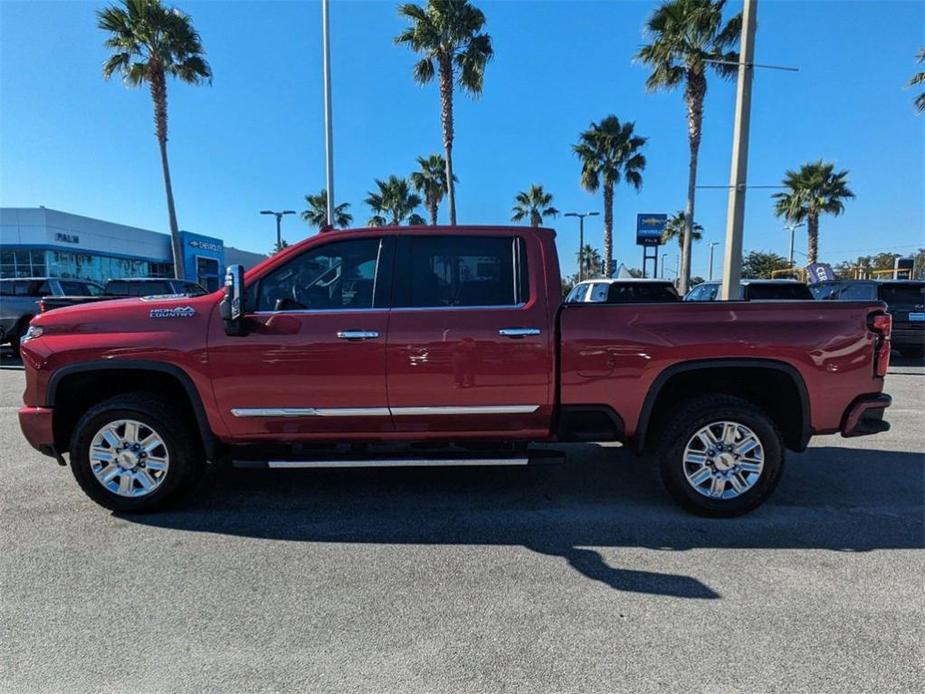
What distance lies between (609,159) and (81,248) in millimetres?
31900

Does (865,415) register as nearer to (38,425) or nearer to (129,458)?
(129,458)

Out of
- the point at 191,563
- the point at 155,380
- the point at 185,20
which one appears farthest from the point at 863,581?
the point at 185,20

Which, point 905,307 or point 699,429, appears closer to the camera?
point 699,429

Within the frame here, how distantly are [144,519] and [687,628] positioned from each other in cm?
360

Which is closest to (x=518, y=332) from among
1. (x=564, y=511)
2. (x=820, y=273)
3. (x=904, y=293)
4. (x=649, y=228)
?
(x=564, y=511)

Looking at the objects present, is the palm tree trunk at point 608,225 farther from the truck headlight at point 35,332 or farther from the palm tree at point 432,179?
the truck headlight at point 35,332

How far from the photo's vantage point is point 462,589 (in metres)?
2.99

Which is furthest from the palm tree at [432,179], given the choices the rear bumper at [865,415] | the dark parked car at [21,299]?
the rear bumper at [865,415]

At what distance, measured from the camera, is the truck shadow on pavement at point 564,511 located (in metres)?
3.51

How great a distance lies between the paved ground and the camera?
92.7 inches

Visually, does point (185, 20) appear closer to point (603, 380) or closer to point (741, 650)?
point (603, 380)

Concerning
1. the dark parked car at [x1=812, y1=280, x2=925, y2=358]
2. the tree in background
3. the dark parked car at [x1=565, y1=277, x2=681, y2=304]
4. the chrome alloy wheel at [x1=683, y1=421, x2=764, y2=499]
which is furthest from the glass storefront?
the tree in background

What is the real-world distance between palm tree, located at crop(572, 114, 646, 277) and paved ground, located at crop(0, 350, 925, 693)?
2810 centimetres

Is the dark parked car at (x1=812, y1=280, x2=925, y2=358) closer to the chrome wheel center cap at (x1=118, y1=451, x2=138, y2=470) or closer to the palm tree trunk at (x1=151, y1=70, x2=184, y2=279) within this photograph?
the chrome wheel center cap at (x1=118, y1=451, x2=138, y2=470)
